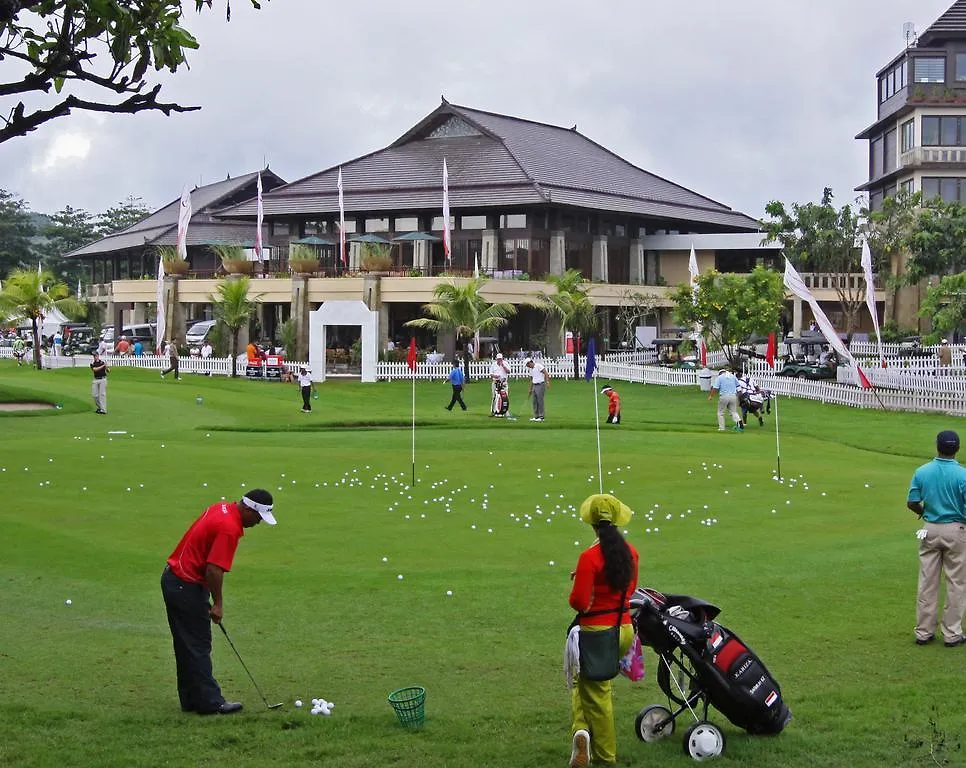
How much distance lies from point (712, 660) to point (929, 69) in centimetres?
6646

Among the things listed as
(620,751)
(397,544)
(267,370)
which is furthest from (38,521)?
(267,370)

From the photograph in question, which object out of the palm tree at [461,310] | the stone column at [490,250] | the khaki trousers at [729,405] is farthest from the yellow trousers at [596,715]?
the stone column at [490,250]

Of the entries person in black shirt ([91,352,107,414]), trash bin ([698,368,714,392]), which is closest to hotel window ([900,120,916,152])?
trash bin ([698,368,714,392])

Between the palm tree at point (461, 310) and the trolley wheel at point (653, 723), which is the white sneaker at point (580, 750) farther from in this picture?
the palm tree at point (461, 310)

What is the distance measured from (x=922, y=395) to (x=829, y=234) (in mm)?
26351

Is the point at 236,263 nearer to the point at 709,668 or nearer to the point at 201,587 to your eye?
the point at 201,587

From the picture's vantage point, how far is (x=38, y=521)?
1734cm

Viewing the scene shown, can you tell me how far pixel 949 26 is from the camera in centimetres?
6681

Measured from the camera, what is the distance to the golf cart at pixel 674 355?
185 feet

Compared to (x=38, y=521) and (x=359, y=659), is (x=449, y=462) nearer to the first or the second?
(x=38, y=521)

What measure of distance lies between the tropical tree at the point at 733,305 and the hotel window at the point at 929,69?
907 inches

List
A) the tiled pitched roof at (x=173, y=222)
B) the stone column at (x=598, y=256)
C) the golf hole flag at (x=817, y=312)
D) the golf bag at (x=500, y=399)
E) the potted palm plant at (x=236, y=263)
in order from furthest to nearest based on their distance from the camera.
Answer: the tiled pitched roof at (x=173, y=222), the stone column at (x=598, y=256), the potted palm plant at (x=236, y=263), the golf bag at (x=500, y=399), the golf hole flag at (x=817, y=312)

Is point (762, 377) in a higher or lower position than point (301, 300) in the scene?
lower

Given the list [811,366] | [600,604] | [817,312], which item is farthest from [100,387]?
[600,604]
